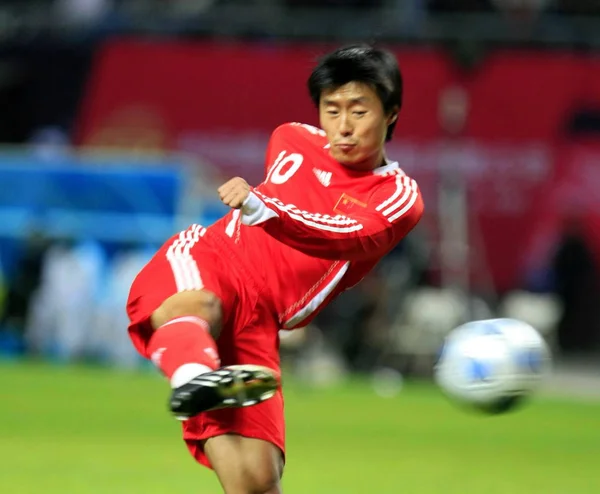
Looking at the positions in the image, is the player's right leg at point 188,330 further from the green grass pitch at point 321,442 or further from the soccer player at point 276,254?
the green grass pitch at point 321,442

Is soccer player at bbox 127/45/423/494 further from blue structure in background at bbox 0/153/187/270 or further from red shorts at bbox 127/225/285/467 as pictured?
blue structure in background at bbox 0/153/187/270

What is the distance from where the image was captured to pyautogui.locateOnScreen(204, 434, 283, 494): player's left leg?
5.75 meters

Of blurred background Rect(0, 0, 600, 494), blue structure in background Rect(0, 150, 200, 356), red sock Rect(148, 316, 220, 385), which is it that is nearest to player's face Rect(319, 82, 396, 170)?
red sock Rect(148, 316, 220, 385)

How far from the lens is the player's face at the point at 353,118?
19.7 ft

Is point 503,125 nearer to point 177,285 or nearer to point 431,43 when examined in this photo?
point 431,43

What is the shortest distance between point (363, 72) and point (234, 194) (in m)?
0.92

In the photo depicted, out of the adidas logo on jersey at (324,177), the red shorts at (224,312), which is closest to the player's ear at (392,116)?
the adidas logo on jersey at (324,177)

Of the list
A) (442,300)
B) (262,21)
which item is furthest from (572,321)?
(262,21)

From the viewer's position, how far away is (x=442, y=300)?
61.3 feet

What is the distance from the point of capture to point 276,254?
6102mm

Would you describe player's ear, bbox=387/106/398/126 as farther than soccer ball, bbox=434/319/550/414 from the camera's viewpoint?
Yes

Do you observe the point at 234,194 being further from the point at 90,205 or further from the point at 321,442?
the point at 90,205

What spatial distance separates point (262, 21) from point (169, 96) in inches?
71.7

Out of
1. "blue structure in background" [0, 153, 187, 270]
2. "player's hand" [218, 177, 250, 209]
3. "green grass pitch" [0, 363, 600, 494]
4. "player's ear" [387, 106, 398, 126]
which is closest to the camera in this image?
"player's hand" [218, 177, 250, 209]
